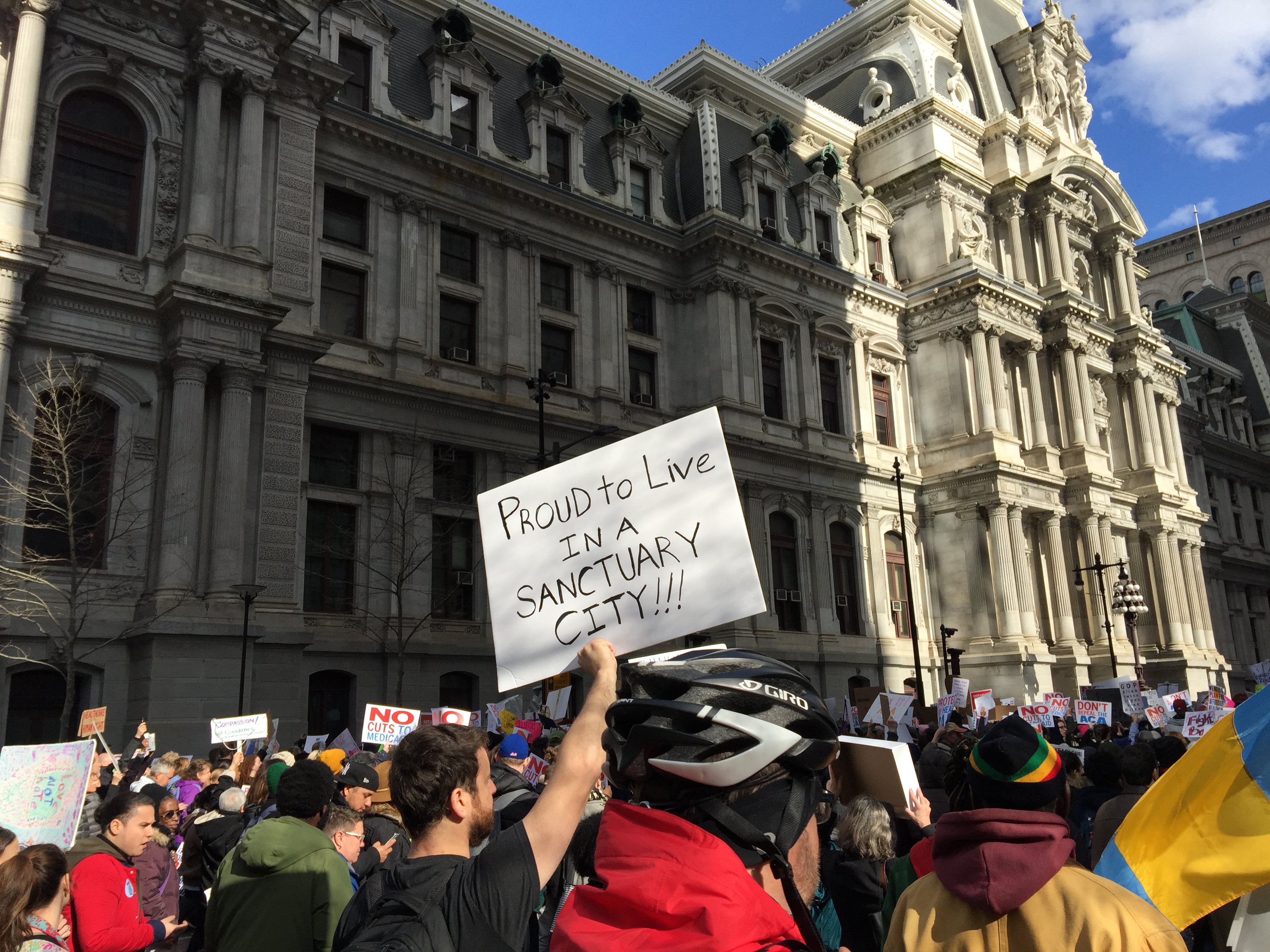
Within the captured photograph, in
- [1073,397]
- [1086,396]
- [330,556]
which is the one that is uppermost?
[1086,396]

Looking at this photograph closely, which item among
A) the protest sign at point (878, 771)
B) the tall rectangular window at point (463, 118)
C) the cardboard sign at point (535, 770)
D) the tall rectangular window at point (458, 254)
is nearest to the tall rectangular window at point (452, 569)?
the tall rectangular window at point (458, 254)

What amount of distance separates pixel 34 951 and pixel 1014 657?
124 ft

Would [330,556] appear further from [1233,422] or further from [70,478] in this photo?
[1233,422]

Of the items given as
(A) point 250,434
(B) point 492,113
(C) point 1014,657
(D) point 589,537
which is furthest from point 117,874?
(C) point 1014,657

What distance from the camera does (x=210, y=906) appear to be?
470 cm

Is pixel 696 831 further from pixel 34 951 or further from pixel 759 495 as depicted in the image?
pixel 759 495

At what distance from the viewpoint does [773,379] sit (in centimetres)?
3781

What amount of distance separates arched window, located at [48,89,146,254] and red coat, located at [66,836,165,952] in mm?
20809

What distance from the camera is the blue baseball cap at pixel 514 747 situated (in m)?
7.89

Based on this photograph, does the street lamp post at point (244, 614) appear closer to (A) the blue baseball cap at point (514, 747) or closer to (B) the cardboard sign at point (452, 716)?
(B) the cardboard sign at point (452, 716)

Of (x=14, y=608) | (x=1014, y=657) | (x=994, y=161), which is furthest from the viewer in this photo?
(x=994, y=161)

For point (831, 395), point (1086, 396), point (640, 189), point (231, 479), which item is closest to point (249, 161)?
point (231, 479)

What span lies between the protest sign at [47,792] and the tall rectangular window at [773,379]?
106ft

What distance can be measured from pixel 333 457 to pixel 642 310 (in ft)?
43.7
